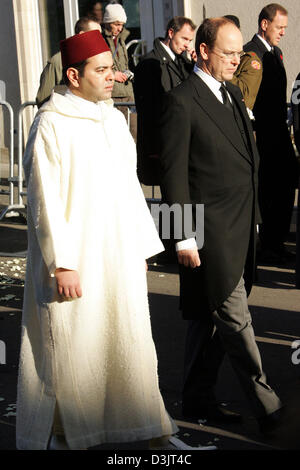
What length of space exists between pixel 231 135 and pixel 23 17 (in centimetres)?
1004

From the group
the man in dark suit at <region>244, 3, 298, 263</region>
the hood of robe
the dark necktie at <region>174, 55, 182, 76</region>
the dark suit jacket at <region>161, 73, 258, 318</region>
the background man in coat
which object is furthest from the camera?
the background man in coat

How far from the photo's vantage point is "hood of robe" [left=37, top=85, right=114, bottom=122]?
420 centimetres

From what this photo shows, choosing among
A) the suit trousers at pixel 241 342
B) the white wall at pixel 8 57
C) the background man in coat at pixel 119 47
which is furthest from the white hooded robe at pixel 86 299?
the white wall at pixel 8 57

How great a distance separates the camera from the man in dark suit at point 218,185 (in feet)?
15.3

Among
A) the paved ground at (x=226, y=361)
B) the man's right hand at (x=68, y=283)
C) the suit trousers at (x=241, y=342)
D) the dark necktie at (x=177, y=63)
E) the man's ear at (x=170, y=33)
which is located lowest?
the paved ground at (x=226, y=361)

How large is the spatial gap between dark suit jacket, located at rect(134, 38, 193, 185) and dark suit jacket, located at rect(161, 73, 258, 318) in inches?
99.8

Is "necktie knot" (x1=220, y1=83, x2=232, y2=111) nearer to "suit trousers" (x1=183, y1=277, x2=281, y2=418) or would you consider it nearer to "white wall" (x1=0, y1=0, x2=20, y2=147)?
"suit trousers" (x1=183, y1=277, x2=281, y2=418)

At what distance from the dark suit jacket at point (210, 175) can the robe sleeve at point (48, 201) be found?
0.71 metres

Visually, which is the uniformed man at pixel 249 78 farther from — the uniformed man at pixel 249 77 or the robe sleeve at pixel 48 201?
the robe sleeve at pixel 48 201

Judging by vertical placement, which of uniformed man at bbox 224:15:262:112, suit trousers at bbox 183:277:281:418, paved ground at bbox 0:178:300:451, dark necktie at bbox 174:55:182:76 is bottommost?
paved ground at bbox 0:178:300:451

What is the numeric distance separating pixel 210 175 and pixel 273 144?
353cm

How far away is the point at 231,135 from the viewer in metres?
4.74

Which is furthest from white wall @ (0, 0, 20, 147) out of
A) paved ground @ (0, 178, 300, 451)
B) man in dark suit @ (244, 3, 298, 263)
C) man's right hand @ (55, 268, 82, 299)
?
man's right hand @ (55, 268, 82, 299)

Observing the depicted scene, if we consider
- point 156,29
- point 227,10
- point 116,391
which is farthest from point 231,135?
point 156,29
